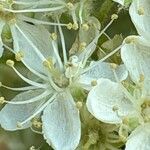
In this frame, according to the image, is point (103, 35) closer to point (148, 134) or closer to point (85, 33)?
point (85, 33)

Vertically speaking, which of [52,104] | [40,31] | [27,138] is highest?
[40,31]

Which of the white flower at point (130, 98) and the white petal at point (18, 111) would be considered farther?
the white petal at point (18, 111)

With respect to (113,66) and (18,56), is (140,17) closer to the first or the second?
(113,66)

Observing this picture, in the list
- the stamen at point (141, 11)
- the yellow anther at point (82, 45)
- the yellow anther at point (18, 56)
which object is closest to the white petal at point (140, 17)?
the stamen at point (141, 11)

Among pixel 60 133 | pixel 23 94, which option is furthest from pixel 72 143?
pixel 23 94

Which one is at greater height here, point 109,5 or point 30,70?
point 109,5

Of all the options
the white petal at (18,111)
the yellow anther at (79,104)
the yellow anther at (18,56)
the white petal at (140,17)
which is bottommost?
the white petal at (18,111)

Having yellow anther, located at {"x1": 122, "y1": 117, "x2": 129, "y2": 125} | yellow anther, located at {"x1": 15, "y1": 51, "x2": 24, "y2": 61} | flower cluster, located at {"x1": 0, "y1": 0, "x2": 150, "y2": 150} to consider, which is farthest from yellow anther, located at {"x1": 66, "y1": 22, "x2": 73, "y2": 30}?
yellow anther, located at {"x1": 122, "y1": 117, "x2": 129, "y2": 125}

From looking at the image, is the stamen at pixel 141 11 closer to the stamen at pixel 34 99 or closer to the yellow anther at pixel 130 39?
the yellow anther at pixel 130 39
